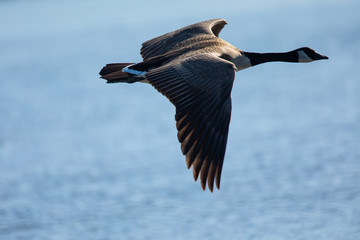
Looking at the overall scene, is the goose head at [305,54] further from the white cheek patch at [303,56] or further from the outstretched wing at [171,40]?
the outstretched wing at [171,40]

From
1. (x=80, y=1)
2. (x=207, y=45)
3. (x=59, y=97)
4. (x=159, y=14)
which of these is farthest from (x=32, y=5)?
(x=207, y=45)

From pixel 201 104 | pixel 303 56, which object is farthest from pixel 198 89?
pixel 303 56

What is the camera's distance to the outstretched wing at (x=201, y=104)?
6.81 metres

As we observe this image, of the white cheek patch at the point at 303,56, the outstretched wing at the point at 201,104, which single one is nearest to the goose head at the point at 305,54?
the white cheek patch at the point at 303,56

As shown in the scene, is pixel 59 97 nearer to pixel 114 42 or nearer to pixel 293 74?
pixel 293 74

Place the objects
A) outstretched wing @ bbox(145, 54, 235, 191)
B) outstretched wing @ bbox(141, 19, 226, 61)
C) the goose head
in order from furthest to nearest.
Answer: the goose head < outstretched wing @ bbox(141, 19, 226, 61) < outstretched wing @ bbox(145, 54, 235, 191)

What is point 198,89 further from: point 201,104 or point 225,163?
point 225,163

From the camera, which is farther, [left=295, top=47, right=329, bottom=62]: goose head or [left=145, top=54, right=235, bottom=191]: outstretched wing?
[left=295, top=47, right=329, bottom=62]: goose head

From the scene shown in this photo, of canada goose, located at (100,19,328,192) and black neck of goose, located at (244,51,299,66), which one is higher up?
black neck of goose, located at (244,51,299,66)

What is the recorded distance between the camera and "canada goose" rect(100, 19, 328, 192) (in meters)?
6.83

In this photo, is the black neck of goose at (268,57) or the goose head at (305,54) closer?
the black neck of goose at (268,57)

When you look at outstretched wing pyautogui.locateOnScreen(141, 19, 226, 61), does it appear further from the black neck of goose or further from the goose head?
the goose head

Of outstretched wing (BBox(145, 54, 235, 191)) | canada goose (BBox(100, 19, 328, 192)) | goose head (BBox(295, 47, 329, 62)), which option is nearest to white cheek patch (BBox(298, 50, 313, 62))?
goose head (BBox(295, 47, 329, 62))

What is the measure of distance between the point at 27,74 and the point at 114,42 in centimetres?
767
